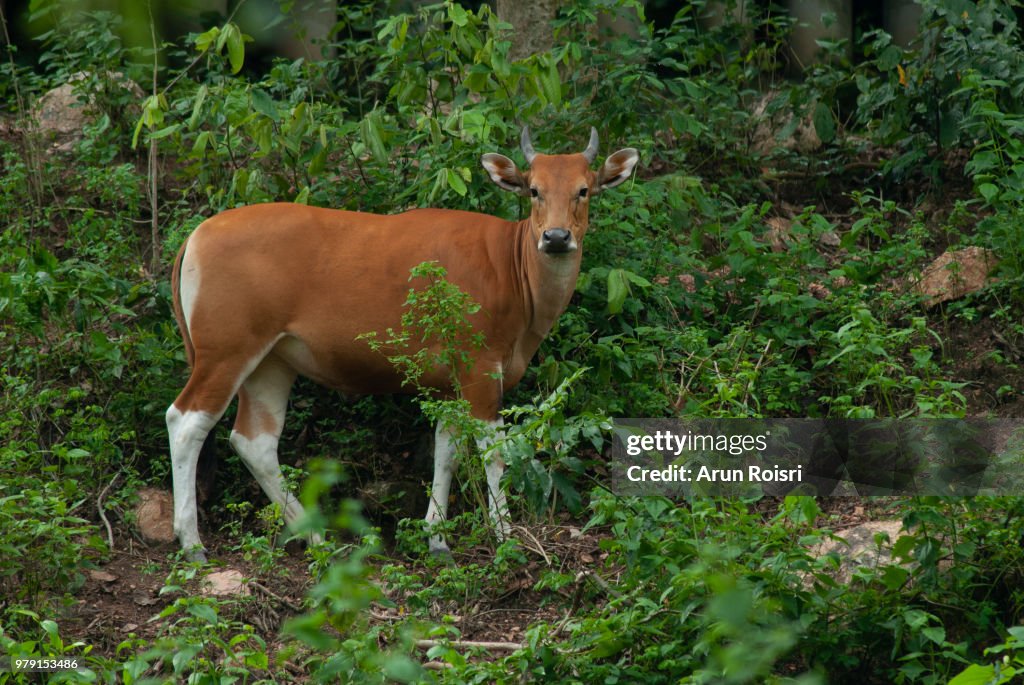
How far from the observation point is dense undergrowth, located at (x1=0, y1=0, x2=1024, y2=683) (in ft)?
16.6

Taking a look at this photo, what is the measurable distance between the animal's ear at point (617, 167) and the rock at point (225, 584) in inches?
112

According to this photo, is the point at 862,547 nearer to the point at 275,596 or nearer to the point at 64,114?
the point at 275,596

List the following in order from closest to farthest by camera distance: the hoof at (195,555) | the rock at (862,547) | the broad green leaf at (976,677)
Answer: the broad green leaf at (976,677)
the rock at (862,547)
the hoof at (195,555)

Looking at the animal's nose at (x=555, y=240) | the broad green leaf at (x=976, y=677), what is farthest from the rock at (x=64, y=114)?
the broad green leaf at (x=976, y=677)

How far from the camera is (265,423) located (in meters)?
7.37

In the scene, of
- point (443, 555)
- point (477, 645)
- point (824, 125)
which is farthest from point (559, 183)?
point (824, 125)

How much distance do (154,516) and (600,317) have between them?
278cm

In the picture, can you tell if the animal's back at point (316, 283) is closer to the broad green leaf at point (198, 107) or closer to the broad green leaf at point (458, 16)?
the broad green leaf at point (198, 107)

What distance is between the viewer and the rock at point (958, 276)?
27.3ft

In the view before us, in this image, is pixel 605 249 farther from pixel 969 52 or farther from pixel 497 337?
pixel 969 52

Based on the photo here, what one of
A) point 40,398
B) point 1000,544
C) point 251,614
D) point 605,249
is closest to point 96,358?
point 40,398

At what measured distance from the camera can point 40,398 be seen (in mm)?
6770
